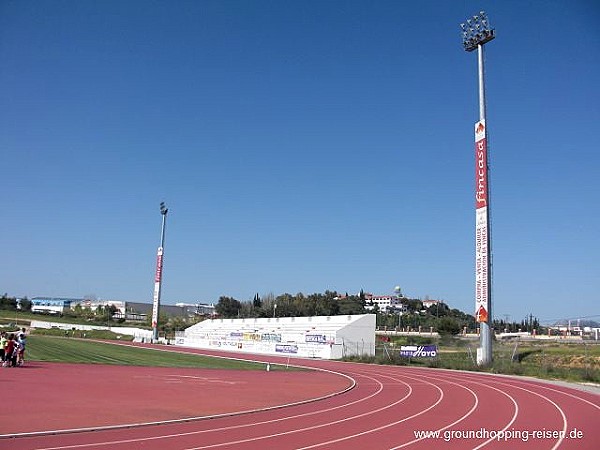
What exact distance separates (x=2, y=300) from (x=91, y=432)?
155386 millimetres

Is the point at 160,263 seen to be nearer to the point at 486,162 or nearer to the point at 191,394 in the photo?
the point at 486,162

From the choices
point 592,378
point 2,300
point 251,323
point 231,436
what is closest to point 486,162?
point 592,378

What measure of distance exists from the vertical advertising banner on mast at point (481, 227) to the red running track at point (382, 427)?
17797mm

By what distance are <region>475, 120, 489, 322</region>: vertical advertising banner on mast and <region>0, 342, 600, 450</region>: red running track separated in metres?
17.8

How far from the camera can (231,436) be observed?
11695 mm

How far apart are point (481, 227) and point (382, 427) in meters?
28.8

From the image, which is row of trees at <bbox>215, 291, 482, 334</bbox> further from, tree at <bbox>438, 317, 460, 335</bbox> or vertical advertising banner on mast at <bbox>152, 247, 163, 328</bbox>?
vertical advertising banner on mast at <bbox>152, 247, 163, 328</bbox>

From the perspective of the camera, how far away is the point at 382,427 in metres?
13.4

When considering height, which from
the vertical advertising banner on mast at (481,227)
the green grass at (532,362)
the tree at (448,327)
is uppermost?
the vertical advertising banner on mast at (481,227)

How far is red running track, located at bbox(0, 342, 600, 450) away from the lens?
1092cm

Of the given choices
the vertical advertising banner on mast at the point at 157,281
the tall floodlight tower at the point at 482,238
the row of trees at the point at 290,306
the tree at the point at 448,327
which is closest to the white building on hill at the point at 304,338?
the vertical advertising banner on mast at the point at 157,281

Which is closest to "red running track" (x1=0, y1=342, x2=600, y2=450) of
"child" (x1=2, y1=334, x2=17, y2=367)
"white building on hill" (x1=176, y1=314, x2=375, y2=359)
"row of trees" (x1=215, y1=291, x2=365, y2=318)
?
"child" (x1=2, y1=334, x2=17, y2=367)

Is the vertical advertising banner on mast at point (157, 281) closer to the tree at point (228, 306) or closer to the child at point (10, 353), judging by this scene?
the child at point (10, 353)

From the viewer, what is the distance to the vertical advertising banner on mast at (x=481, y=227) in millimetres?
38812
